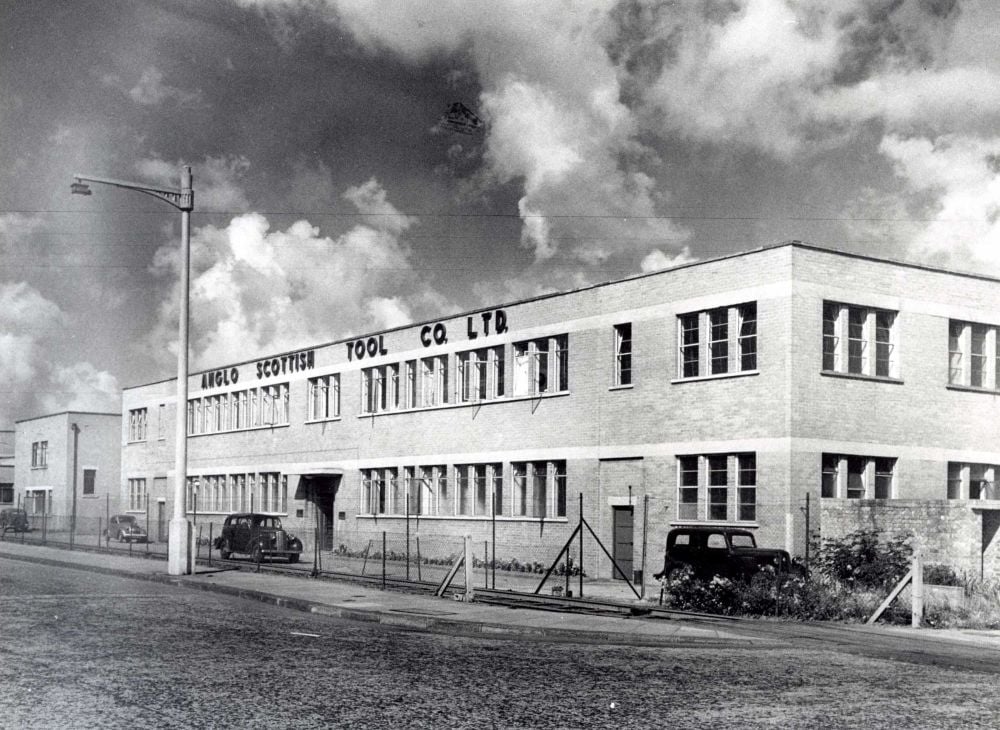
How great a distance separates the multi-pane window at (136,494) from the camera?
60.2 meters

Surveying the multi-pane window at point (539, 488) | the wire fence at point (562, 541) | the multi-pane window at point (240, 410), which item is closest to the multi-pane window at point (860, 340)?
the wire fence at point (562, 541)

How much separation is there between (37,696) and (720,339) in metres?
21.0

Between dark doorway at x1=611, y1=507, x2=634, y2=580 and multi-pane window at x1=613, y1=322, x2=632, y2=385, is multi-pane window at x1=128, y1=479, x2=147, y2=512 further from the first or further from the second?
multi-pane window at x1=613, y1=322, x2=632, y2=385

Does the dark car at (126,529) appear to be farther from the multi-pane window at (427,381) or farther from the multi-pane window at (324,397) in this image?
→ the multi-pane window at (427,381)

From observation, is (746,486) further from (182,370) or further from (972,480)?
(182,370)

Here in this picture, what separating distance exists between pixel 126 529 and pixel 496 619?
38.0 metres

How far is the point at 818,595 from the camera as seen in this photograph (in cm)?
1947

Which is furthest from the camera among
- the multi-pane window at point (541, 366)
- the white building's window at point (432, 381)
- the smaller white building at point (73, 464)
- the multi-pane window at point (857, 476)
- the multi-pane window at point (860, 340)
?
the smaller white building at point (73, 464)

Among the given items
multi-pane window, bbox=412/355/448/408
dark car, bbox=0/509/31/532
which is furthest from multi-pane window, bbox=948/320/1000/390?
dark car, bbox=0/509/31/532

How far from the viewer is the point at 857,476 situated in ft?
90.1

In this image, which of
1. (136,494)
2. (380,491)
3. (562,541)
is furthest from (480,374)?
(136,494)

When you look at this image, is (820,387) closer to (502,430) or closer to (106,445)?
(502,430)

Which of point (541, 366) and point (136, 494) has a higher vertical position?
point (541, 366)

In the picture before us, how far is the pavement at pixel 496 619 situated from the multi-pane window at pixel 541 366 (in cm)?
783
